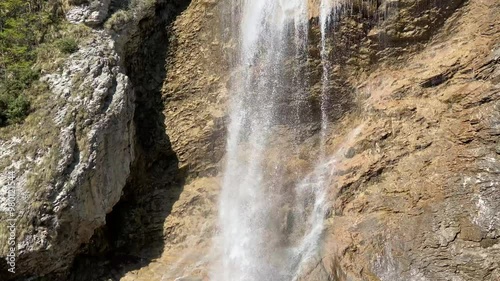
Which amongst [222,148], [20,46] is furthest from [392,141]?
[20,46]

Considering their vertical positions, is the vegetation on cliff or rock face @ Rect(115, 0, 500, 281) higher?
the vegetation on cliff

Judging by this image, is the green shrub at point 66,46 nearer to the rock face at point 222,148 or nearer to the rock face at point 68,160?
the rock face at point 68,160

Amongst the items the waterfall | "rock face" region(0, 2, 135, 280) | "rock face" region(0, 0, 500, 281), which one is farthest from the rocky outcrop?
the waterfall

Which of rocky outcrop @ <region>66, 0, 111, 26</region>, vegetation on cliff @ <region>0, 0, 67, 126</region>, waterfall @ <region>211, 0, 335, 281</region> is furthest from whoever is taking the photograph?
rocky outcrop @ <region>66, 0, 111, 26</region>

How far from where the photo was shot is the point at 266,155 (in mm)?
14109

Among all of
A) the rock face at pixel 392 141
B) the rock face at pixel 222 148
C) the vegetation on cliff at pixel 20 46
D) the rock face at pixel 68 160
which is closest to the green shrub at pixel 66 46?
the vegetation on cliff at pixel 20 46

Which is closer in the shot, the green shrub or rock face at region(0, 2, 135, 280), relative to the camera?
rock face at region(0, 2, 135, 280)

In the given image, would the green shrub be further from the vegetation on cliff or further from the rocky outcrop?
the rocky outcrop

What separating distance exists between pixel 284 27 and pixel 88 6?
243 inches

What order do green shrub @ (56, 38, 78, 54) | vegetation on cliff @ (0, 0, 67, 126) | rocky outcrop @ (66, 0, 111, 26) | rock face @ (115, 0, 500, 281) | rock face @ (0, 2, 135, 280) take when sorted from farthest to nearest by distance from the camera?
rocky outcrop @ (66, 0, 111, 26) → green shrub @ (56, 38, 78, 54) → vegetation on cliff @ (0, 0, 67, 126) → rock face @ (0, 2, 135, 280) → rock face @ (115, 0, 500, 281)

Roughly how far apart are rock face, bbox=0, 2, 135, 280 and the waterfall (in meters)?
3.39

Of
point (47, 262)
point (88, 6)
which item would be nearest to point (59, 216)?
point (47, 262)

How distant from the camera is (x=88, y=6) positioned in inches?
552

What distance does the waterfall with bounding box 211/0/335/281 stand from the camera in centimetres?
1241
